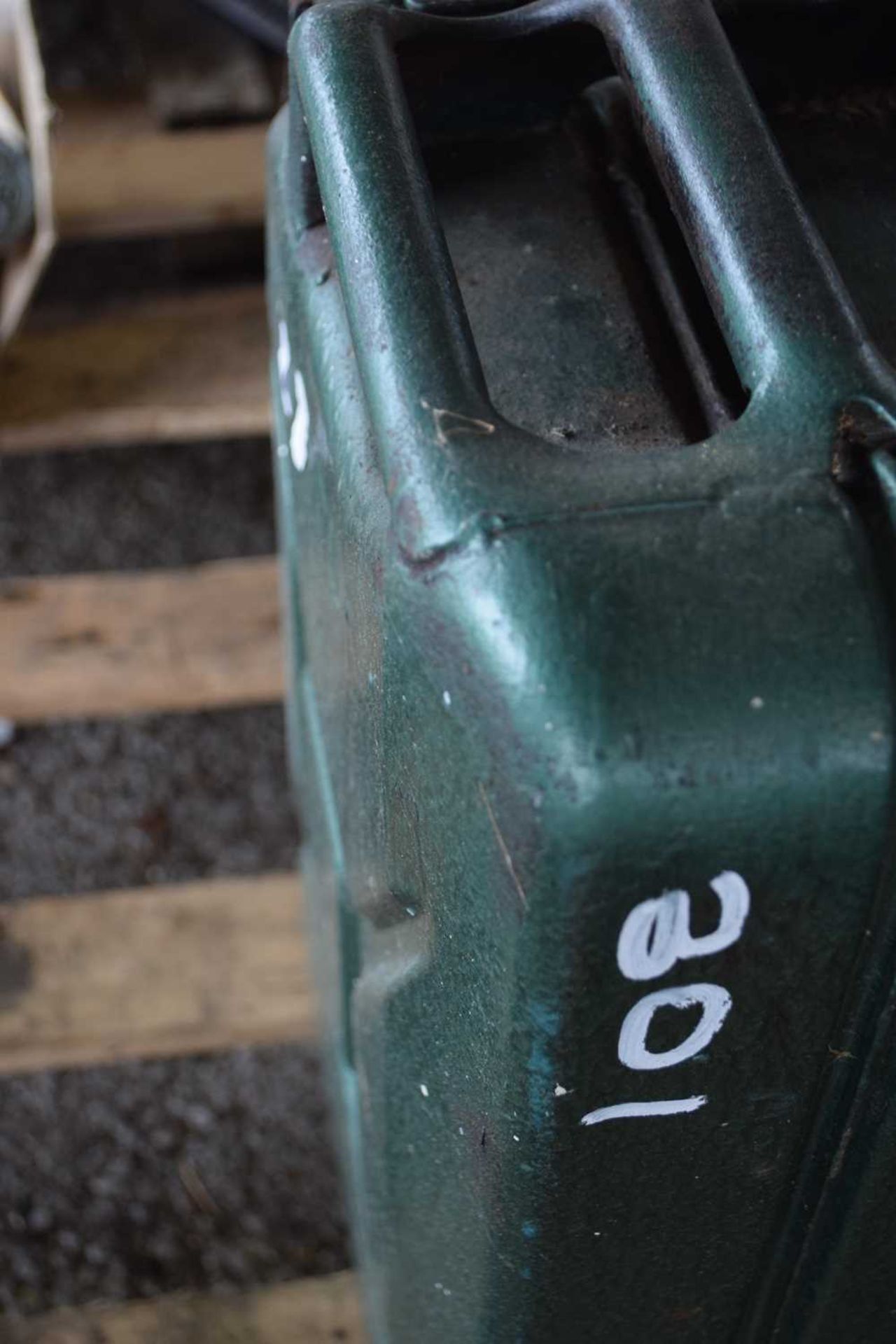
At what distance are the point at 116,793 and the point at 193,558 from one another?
0.35m

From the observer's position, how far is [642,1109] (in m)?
0.66

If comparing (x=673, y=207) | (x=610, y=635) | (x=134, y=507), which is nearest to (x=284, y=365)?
(x=673, y=207)

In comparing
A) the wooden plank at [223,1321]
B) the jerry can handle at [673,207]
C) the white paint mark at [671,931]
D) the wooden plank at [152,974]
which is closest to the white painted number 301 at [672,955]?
the white paint mark at [671,931]

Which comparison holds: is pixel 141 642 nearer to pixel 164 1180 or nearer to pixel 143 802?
pixel 143 802

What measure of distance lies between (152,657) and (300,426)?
92 cm

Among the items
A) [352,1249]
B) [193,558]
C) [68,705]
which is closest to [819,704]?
[352,1249]

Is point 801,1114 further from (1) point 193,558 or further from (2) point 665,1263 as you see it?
(1) point 193,558

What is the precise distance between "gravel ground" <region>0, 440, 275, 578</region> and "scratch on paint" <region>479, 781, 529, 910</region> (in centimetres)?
143

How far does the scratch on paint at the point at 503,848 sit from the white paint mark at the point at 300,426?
0.37 meters

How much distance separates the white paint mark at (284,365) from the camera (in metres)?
0.95

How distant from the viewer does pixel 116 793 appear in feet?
5.84

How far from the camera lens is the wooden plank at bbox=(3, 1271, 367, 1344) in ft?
4.35

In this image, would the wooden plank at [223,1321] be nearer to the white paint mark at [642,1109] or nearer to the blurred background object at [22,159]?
the white paint mark at [642,1109]

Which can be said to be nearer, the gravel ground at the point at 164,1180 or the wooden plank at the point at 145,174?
the gravel ground at the point at 164,1180
